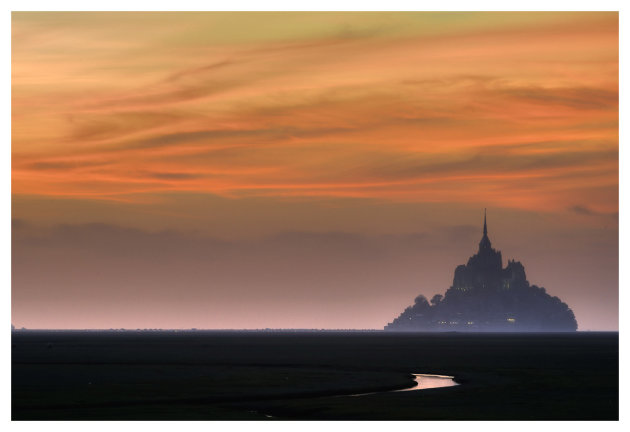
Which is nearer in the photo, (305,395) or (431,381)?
(305,395)

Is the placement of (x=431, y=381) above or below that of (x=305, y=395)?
above

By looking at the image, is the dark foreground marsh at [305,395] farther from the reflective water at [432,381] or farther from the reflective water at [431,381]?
the reflective water at [432,381]

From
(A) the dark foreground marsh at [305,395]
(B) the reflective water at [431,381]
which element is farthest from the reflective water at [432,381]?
(A) the dark foreground marsh at [305,395]

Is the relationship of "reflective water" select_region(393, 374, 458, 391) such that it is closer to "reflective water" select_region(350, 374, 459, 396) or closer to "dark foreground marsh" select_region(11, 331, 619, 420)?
"reflective water" select_region(350, 374, 459, 396)

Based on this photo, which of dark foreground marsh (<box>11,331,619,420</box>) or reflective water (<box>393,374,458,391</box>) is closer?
dark foreground marsh (<box>11,331,619,420</box>)

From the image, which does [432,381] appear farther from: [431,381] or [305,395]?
[305,395]

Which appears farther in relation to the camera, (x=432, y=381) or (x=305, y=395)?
(x=432, y=381)

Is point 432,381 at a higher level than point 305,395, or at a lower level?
higher

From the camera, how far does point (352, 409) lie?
7188 centimetres

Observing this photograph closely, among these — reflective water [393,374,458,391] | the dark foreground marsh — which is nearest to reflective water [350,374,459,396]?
reflective water [393,374,458,391]

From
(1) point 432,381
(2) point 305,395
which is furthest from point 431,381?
(2) point 305,395
